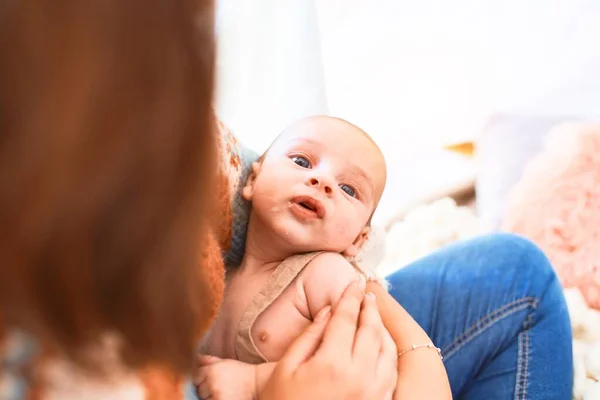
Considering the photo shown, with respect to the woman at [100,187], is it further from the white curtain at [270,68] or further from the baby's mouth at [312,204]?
the white curtain at [270,68]

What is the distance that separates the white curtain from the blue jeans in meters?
0.65

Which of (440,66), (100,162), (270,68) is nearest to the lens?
(100,162)

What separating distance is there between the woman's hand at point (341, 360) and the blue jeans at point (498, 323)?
226mm

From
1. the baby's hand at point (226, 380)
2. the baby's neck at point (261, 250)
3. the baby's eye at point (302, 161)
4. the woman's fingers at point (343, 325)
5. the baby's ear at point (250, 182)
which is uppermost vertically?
the baby's eye at point (302, 161)

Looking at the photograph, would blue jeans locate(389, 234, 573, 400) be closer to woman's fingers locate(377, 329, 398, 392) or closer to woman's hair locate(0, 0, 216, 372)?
woman's fingers locate(377, 329, 398, 392)

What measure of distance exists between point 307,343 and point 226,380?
10cm

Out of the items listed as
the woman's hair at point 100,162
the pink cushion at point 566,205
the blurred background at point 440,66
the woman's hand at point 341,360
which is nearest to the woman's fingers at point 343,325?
the woman's hand at point 341,360

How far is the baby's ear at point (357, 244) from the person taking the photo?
93 centimetres

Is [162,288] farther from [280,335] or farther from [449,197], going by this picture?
[449,197]


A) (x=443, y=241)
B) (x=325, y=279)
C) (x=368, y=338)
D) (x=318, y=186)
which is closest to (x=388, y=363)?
(x=368, y=338)

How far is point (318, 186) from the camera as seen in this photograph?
860mm

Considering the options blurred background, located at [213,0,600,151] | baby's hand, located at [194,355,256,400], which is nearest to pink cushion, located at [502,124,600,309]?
blurred background, located at [213,0,600,151]

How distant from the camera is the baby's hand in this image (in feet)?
2.43

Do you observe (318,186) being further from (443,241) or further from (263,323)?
(443,241)
